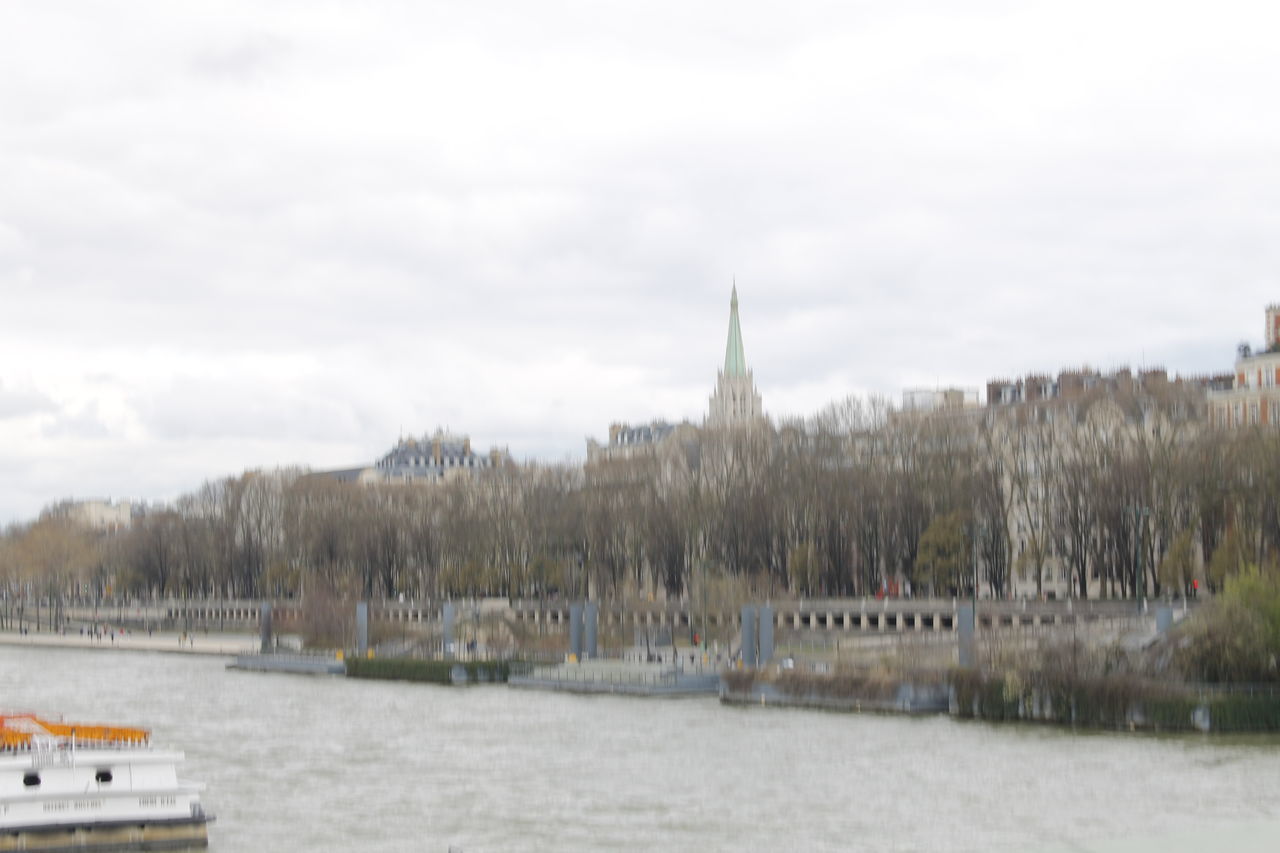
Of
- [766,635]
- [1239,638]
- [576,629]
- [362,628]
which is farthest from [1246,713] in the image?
[362,628]

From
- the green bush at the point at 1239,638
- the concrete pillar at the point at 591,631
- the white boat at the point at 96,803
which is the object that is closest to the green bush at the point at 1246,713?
the green bush at the point at 1239,638

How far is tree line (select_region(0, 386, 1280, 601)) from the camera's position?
8906 cm

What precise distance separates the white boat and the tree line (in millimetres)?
45407

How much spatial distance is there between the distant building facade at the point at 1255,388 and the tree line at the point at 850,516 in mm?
11253

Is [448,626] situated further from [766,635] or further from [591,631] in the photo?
[766,635]

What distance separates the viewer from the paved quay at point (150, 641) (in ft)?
404

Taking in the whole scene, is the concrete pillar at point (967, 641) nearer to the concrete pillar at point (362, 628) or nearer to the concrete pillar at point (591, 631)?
the concrete pillar at point (591, 631)

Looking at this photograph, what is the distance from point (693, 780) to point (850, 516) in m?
56.4

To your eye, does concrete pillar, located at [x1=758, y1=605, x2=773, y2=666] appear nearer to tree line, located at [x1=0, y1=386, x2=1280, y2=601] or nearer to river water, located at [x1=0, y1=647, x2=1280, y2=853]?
river water, located at [x1=0, y1=647, x2=1280, y2=853]

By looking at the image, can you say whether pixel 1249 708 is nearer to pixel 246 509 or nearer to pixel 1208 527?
pixel 1208 527

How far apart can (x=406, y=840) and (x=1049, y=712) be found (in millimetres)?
26061

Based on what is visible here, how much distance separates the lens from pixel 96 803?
39406 millimetres

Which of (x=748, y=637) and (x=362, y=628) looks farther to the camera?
(x=362, y=628)

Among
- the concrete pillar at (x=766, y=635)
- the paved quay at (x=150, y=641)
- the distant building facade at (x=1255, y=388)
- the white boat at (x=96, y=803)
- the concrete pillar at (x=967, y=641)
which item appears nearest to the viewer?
the white boat at (x=96, y=803)
